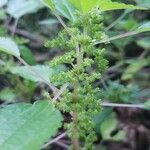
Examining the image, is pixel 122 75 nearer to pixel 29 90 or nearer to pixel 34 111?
pixel 29 90

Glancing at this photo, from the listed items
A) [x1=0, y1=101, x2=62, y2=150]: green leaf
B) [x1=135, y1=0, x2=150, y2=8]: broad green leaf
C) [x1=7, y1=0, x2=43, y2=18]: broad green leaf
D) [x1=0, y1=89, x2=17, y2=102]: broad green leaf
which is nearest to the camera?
[x1=0, y1=101, x2=62, y2=150]: green leaf

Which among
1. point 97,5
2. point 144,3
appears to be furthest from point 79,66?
point 144,3

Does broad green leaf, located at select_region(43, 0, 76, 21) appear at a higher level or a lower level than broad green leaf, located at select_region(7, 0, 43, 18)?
higher

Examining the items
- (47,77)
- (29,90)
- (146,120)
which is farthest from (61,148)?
(47,77)

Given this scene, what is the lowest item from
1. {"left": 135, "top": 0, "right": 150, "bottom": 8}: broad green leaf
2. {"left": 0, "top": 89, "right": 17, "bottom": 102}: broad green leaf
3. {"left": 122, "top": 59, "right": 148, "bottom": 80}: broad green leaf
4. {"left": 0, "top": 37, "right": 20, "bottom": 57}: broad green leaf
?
{"left": 122, "top": 59, "right": 148, "bottom": 80}: broad green leaf

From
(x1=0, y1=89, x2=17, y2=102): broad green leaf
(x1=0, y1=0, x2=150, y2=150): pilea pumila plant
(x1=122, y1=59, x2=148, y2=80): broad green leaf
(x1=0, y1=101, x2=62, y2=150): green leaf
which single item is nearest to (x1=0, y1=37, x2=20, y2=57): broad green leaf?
(x1=0, y1=0, x2=150, y2=150): pilea pumila plant

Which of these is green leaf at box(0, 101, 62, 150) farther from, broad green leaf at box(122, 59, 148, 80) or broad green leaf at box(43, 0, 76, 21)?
broad green leaf at box(122, 59, 148, 80)
